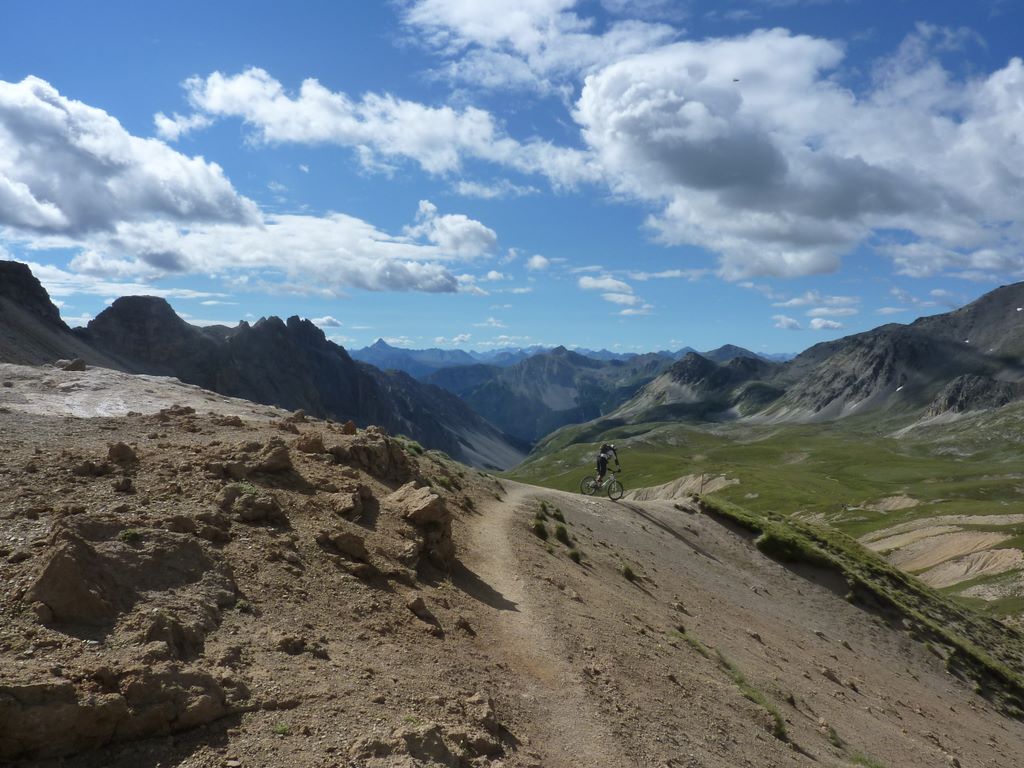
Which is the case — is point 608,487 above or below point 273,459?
below

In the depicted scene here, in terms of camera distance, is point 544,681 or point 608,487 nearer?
point 544,681

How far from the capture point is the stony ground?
32.8 feet

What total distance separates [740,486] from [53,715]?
152m

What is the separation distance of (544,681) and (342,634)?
4736 millimetres

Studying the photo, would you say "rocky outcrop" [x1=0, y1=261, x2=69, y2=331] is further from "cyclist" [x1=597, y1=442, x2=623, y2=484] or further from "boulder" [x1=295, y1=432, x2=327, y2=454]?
"boulder" [x1=295, y1=432, x2=327, y2=454]

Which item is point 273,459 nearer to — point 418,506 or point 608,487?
point 418,506

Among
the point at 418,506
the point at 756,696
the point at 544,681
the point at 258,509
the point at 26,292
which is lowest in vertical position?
the point at 756,696

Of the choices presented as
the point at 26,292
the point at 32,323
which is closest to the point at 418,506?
the point at 32,323

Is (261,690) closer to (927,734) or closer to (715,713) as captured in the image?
(715,713)

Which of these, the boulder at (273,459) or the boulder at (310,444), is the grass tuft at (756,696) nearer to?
the boulder at (273,459)

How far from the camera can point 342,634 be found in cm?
1370

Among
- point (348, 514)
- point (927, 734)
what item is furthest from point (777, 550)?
point (348, 514)

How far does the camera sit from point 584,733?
43.1 ft

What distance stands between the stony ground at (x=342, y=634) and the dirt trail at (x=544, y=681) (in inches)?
2.8
